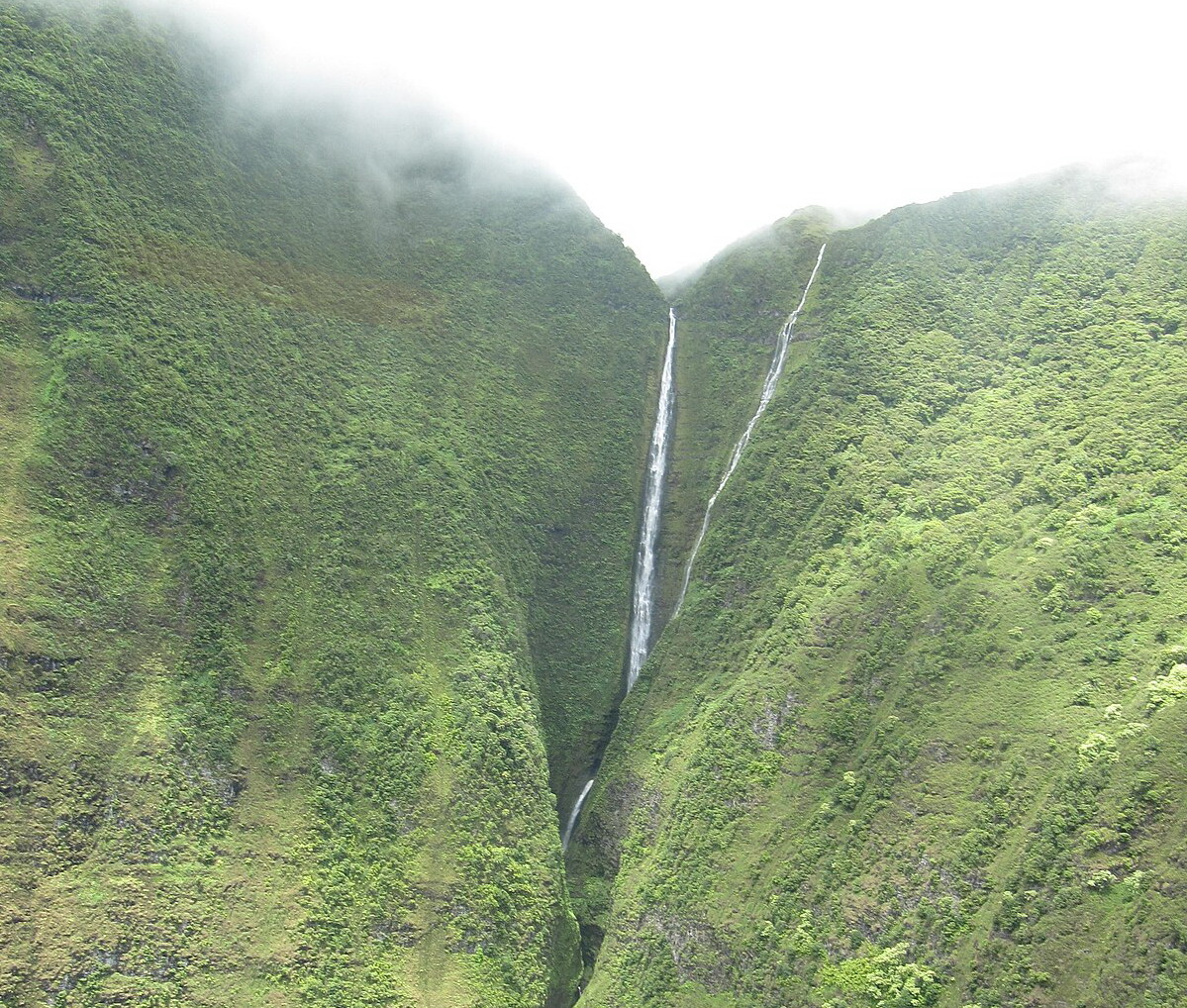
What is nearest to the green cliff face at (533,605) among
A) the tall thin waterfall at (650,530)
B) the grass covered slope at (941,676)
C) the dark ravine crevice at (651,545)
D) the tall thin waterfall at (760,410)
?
the grass covered slope at (941,676)

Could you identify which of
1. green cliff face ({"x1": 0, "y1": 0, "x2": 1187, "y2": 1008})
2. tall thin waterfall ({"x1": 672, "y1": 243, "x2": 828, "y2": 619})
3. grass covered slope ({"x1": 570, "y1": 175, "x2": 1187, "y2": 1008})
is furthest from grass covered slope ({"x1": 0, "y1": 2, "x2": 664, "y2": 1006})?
→ grass covered slope ({"x1": 570, "y1": 175, "x2": 1187, "y2": 1008})

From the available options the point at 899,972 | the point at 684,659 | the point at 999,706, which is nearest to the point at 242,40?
the point at 684,659

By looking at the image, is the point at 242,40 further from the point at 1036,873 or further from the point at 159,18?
the point at 1036,873

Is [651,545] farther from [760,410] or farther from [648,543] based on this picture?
[760,410]

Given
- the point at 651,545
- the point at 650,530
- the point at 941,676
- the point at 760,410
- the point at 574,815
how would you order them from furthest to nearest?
the point at 760,410
the point at 650,530
the point at 651,545
the point at 574,815
the point at 941,676

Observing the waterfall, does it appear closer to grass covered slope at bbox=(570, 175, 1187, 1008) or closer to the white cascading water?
the white cascading water

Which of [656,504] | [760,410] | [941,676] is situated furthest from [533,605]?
[941,676]

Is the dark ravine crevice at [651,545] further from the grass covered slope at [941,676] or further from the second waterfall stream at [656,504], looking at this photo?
the grass covered slope at [941,676]
